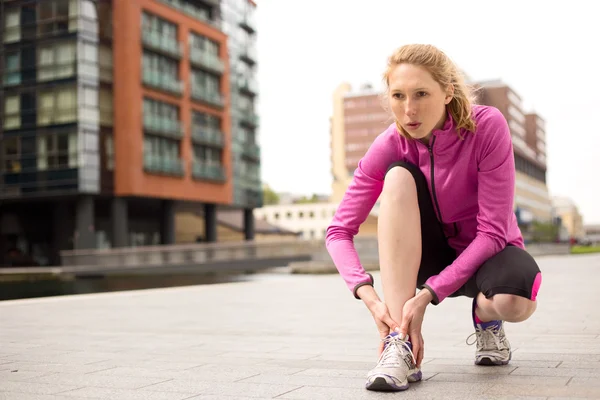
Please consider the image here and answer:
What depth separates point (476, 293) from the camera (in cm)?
373

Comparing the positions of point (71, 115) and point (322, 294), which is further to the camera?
point (71, 115)

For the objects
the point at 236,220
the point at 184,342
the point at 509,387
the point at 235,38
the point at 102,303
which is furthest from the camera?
the point at 236,220

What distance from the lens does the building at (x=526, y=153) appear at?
342ft

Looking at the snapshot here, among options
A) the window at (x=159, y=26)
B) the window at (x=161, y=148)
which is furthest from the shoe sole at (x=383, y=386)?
the window at (x=159, y=26)

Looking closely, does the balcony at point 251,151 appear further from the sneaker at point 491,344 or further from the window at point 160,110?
the sneaker at point 491,344

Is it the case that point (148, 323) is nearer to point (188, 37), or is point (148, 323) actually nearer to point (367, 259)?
point (367, 259)

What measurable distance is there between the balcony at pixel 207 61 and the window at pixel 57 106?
32.3 feet

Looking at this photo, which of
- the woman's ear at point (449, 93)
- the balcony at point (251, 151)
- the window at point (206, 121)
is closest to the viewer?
the woman's ear at point (449, 93)

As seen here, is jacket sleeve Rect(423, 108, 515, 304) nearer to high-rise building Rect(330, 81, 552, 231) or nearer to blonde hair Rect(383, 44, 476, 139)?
blonde hair Rect(383, 44, 476, 139)

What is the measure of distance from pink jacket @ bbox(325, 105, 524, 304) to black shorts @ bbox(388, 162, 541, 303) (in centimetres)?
4

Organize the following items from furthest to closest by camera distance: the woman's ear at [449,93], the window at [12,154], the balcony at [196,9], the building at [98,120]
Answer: the balcony at [196,9], the window at [12,154], the building at [98,120], the woman's ear at [449,93]

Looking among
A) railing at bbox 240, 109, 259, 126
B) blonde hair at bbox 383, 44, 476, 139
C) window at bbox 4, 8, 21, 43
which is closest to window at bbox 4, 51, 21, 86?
window at bbox 4, 8, 21, 43

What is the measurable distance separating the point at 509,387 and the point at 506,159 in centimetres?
102

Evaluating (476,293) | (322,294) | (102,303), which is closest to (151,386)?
(476,293)
